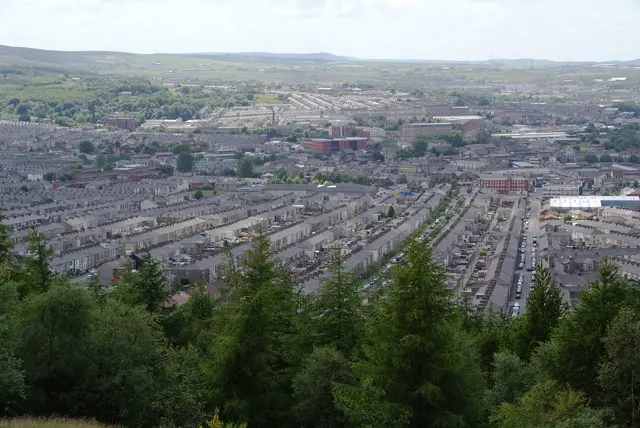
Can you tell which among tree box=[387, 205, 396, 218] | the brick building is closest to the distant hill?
the brick building

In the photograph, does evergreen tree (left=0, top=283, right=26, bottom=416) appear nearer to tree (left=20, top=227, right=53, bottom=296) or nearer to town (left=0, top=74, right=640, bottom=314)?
tree (left=20, top=227, right=53, bottom=296)

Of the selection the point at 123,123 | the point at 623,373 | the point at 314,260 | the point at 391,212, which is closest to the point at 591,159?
the point at 391,212

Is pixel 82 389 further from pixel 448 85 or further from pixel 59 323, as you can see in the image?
pixel 448 85

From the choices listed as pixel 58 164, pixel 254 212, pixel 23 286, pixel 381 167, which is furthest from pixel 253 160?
pixel 23 286

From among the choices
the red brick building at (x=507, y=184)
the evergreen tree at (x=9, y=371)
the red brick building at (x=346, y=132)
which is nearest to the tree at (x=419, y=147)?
the red brick building at (x=346, y=132)

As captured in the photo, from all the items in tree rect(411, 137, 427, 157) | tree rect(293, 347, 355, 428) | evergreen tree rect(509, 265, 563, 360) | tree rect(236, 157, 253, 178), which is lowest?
tree rect(411, 137, 427, 157)

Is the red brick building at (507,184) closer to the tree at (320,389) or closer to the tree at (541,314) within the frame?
the tree at (541,314)
